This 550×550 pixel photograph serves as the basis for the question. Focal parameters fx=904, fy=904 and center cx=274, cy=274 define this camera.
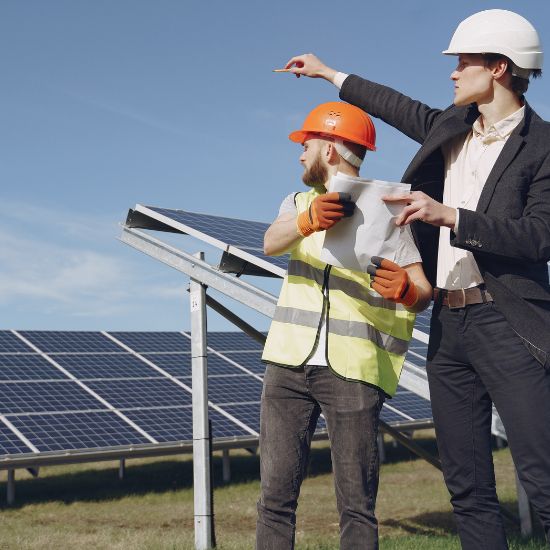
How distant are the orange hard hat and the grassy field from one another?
3.40 metres

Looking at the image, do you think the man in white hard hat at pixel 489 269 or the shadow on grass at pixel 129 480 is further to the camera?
the shadow on grass at pixel 129 480

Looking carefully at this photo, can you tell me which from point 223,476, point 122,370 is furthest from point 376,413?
point 122,370

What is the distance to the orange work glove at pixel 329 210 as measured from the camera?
3061mm

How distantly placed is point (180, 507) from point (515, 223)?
745cm

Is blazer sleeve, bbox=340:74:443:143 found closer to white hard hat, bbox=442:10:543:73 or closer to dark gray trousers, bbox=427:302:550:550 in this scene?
white hard hat, bbox=442:10:543:73

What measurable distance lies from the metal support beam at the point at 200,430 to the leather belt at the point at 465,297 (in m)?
3.33

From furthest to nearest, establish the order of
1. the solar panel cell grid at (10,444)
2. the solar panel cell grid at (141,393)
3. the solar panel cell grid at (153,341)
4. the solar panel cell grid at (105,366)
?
the solar panel cell grid at (153,341)
the solar panel cell grid at (105,366)
the solar panel cell grid at (141,393)
the solar panel cell grid at (10,444)

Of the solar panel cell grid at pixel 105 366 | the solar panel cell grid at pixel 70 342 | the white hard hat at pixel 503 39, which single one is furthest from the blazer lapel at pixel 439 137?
the solar panel cell grid at pixel 70 342

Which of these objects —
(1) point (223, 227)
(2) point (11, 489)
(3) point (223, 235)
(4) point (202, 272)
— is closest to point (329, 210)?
(4) point (202, 272)

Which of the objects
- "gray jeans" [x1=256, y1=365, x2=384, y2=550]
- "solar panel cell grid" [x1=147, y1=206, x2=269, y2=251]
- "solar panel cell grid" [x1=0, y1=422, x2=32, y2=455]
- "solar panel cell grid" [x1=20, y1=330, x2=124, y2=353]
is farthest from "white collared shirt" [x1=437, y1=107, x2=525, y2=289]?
"solar panel cell grid" [x1=20, y1=330, x2=124, y2=353]

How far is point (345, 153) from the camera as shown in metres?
3.41

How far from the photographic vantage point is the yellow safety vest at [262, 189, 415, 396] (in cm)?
332

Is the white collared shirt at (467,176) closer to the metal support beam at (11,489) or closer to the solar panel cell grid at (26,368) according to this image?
the metal support beam at (11,489)

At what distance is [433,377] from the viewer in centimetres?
321
